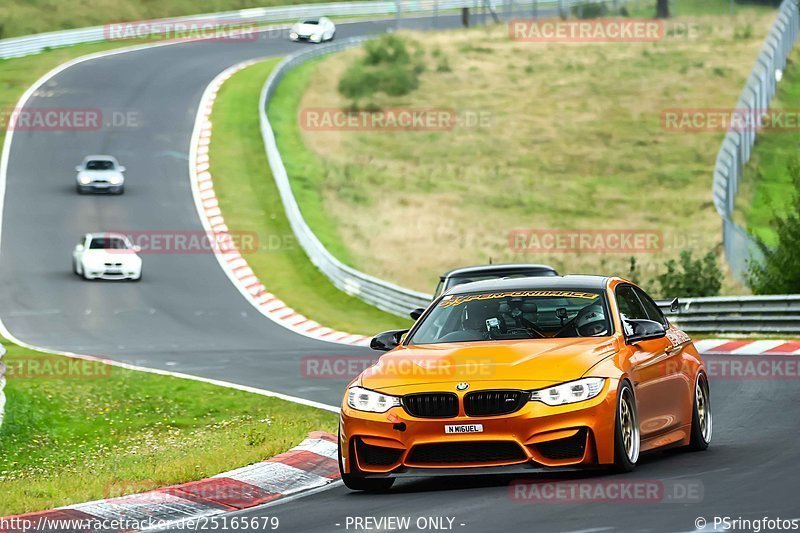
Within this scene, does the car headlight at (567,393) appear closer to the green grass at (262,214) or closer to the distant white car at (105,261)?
the green grass at (262,214)

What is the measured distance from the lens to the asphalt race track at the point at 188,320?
9.16 m

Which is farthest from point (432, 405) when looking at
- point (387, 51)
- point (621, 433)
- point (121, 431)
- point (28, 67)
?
point (387, 51)

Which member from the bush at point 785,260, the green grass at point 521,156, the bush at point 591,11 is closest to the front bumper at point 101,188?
the green grass at point 521,156

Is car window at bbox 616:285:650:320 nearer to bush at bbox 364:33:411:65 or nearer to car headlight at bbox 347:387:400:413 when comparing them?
car headlight at bbox 347:387:400:413

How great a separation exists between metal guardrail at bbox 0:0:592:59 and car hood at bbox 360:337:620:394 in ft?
192

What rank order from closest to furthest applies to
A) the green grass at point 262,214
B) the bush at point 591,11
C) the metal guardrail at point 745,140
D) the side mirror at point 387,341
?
the side mirror at point 387,341 < the metal guardrail at point 745,140 < the green grass at point 262,214 < the bush at point 591,11

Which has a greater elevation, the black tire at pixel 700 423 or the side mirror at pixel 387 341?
the side mirror at pixel 387 341

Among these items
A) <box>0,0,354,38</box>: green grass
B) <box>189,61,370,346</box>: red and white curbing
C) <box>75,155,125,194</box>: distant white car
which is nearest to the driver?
<box>189,61,370,346</box>: red and white curbing

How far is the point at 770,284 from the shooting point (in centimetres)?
2672

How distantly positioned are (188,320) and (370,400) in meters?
22.8

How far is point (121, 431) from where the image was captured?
57.4 feet

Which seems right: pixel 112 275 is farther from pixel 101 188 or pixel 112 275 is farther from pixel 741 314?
pixel 741 314

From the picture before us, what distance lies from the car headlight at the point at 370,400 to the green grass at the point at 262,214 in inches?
778

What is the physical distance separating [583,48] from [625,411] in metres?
67.3
